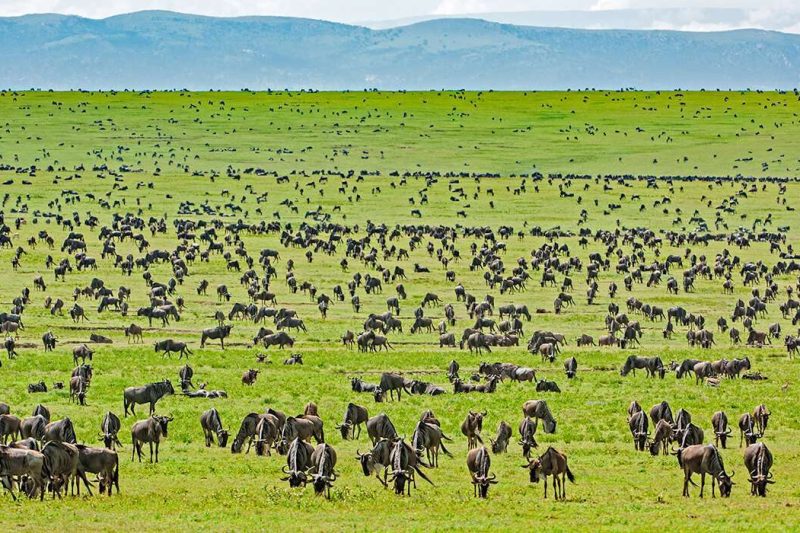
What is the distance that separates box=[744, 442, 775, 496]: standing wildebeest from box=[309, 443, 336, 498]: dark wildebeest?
24.8ft

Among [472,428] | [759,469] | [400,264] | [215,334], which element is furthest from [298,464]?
[400,264]

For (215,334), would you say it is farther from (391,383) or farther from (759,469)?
(759,469)

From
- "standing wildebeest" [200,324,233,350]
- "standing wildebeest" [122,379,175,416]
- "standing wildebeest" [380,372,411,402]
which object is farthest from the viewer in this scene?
"standing wildebeest" [200,324,233,350]

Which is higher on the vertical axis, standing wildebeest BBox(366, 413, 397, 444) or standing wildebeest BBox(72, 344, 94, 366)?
standing wildebeest BBox(366, 413, 397, 444)

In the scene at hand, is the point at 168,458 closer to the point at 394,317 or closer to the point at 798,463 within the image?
the point at 798,463

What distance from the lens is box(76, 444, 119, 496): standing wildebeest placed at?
23.2m

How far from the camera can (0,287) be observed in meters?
60.9

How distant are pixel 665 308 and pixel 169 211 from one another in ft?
157

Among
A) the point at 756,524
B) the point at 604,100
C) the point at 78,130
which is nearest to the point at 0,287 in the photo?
the point at 756,524

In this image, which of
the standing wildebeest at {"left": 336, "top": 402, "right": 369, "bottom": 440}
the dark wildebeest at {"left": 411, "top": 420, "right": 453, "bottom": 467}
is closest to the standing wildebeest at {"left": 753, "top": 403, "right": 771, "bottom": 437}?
the dark wildebeest at {"left": 411, "top": 420, "right": 453, "bottom": 467}

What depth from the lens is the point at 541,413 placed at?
3111 cm

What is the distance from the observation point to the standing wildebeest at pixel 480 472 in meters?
23.6

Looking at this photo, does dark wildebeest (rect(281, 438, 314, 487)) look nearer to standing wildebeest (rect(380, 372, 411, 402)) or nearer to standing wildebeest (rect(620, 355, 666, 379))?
standing wildebeest (rect(380, 372, 411, 402))

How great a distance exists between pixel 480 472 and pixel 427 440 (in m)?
2.77
